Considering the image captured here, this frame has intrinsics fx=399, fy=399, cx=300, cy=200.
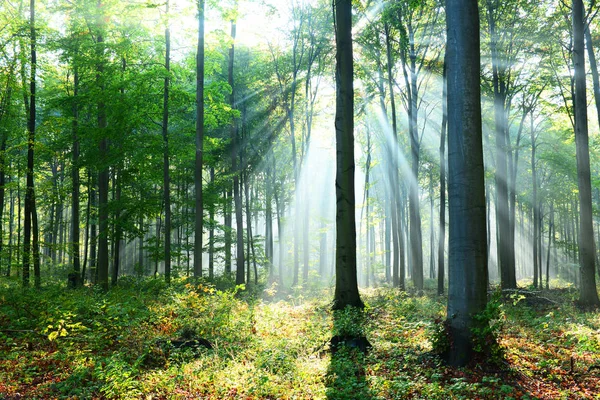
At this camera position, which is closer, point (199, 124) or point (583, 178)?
point (583, 178)

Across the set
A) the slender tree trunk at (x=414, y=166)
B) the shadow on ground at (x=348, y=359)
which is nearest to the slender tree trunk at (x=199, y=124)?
the shadow on ground at (x=348, y=359)

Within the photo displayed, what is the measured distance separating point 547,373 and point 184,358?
5538 mm

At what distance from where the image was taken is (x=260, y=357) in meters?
6.44

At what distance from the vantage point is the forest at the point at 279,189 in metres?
5.73

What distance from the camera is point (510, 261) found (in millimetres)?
16469

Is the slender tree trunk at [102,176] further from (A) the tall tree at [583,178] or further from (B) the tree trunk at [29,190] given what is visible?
(A) the tall tree at [583,178]

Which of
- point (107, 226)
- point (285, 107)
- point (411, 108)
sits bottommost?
point (107, 226)

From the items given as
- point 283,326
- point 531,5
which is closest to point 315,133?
point 531,5

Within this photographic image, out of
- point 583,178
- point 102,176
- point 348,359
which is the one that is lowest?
point 348,359

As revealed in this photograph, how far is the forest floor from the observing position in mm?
5148

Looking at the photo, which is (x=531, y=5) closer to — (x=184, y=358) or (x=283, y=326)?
(x=283, y=326)

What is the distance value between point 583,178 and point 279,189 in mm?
20108

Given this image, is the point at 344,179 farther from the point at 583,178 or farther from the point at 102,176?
the point at 102,176

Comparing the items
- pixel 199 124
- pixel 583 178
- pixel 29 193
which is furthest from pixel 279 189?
pixel 583 178
